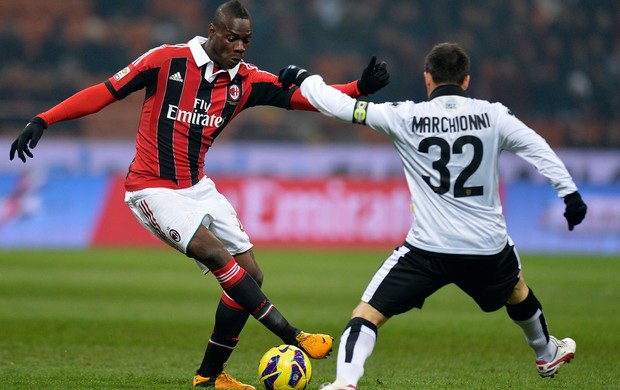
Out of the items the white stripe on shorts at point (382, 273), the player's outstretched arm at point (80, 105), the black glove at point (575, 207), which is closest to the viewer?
the black glove at point (575, 207)

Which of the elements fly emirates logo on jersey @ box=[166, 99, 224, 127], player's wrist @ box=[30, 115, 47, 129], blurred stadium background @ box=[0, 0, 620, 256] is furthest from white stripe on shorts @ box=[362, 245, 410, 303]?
blurred stadium background @ box=[0, 0, 620, 256]

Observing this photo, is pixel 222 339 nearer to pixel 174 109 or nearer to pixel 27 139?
pixel 174 109

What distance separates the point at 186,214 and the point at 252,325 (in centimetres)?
432

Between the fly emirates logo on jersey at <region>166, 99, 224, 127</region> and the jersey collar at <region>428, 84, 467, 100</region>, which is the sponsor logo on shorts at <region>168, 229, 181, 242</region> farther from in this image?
the jersey collar at <region>428, 84, 467, 100</region>

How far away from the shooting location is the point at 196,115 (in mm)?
6586

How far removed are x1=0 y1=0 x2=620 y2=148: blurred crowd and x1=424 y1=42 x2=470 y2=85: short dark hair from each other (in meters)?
15.7

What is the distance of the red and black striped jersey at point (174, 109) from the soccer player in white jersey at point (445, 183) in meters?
1.24

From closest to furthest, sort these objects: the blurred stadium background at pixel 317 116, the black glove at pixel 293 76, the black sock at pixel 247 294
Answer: the black glove at pixel 293 76
the black sock at pixel 247 294
the blurred stadium background at pixel 317 116

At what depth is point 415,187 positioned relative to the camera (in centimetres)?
564

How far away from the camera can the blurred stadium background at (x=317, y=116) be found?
19109 mm

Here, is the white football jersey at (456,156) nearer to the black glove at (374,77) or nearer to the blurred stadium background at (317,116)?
the black glove at (374,77)

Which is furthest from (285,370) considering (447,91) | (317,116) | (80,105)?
(317,116)

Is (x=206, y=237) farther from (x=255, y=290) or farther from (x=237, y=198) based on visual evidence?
(x=237, y=198)

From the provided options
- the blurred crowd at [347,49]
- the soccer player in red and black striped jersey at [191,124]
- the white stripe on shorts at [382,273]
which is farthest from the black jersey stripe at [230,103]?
the blurred crowd at [347,49]
